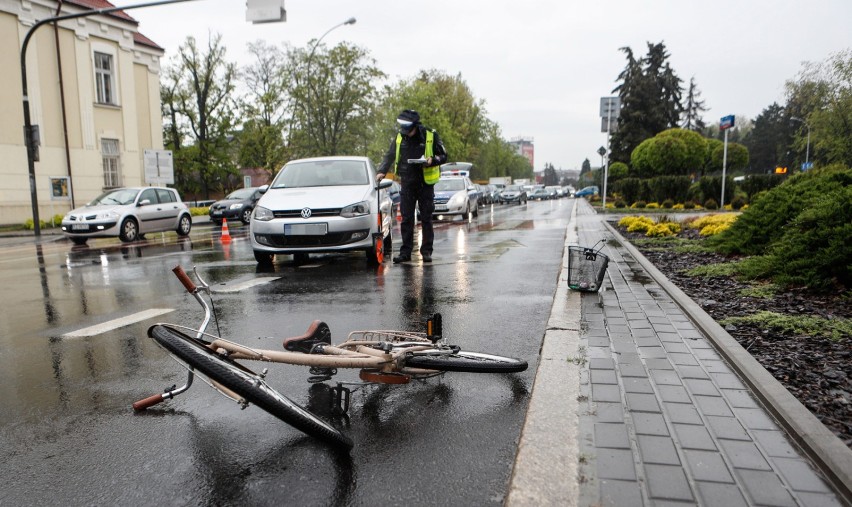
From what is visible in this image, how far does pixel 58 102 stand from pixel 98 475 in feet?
91.4

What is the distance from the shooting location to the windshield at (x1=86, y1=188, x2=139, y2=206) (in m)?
17.3

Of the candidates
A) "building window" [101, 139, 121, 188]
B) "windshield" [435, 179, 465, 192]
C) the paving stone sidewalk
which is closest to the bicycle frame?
the paving stone sidewalk

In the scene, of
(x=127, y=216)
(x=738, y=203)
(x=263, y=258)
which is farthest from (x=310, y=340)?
(x=738, y=203)

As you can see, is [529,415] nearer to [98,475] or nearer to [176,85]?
[98,475]

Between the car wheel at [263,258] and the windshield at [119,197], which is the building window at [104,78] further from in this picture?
the car wheel at [263,258]

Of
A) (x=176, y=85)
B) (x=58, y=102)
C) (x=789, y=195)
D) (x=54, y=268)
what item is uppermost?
(x=176, y=85)

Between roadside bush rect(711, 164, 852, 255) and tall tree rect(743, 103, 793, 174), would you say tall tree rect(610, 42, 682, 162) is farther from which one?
roadside bush rect(711, 164, 852, 255)

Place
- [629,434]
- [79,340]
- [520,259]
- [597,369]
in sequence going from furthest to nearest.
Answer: [520,259] < [79,340] < [597,369] < [629,434]

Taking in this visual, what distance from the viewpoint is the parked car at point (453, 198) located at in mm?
23109

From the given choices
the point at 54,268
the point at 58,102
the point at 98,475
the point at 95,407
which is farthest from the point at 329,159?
the point at 58,102

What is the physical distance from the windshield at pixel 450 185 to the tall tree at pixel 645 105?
46246mm

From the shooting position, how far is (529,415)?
308cm

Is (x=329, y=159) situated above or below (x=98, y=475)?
above

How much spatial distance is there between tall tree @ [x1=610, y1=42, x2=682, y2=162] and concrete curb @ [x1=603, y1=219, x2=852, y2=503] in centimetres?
6579
